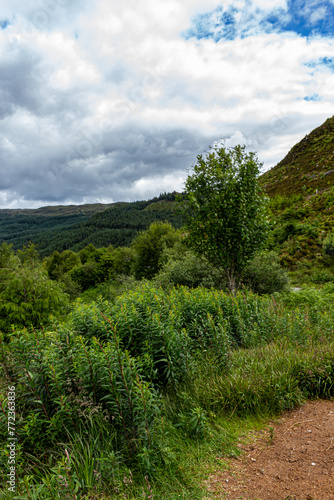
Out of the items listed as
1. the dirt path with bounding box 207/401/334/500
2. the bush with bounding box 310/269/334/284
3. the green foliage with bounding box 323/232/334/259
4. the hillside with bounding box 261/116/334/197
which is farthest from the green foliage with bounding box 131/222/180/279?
the dirt path with bounding box 207/401/334/500

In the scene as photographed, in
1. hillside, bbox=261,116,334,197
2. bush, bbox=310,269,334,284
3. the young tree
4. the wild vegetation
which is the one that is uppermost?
hillside, bbox=261,116,334,197

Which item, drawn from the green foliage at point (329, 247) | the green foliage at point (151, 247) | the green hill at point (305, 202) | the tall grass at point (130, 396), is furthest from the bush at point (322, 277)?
the green foliage at point (151, 247)

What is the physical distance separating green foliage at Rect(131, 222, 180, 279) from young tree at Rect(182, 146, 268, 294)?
2864cm

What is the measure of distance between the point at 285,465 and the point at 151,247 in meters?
39.5

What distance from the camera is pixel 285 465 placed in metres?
2.71

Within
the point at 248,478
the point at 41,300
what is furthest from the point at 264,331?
the point at 41,300

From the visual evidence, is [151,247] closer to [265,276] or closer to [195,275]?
[195,275]

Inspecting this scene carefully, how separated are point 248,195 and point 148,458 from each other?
1010cm

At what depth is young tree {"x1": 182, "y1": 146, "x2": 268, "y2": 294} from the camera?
10.6m

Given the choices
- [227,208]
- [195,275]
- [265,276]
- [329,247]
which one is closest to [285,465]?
[227,208]

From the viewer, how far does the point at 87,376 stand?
298 centimetres

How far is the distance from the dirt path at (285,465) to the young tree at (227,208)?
7.63m

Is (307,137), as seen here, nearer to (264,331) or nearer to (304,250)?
(304,250)

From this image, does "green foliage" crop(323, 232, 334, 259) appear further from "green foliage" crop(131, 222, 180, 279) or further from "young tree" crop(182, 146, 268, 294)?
"green foliage" crop(131, 222, 180, 279)
